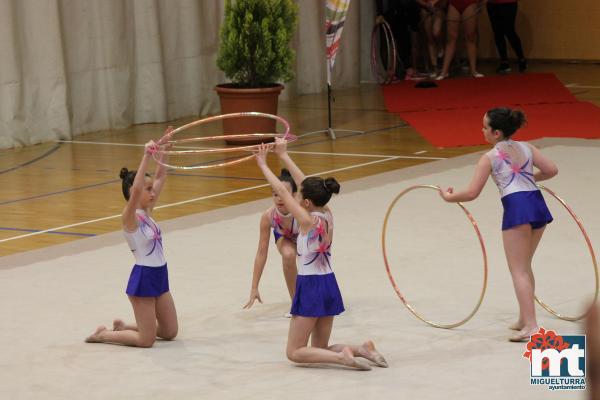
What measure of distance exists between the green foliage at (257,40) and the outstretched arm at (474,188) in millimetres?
6949

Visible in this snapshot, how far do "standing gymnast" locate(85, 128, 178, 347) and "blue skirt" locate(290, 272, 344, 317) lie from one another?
0.77m

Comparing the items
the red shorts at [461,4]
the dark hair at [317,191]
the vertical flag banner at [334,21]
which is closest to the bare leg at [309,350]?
the dark hair at [317,191]

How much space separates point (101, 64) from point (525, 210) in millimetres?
8759

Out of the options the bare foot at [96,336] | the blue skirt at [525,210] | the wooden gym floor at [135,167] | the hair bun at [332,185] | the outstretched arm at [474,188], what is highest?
the hair bun at [332,185]

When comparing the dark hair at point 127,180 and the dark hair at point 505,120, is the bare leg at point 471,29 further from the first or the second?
the dark hair at point 127,180

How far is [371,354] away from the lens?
5039 millimetres

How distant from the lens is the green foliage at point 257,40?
12.2 metres

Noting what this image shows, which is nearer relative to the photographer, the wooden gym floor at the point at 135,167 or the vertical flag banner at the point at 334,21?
Result: the wooden gym floor at the point at 135,167

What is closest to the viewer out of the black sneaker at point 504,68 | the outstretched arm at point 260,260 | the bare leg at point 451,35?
the outstretched arm at point 260,260

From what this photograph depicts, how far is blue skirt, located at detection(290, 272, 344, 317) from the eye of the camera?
4.99 m

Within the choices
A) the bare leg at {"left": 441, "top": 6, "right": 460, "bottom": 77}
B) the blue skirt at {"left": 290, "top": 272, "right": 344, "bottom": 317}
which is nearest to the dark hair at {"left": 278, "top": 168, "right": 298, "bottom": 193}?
the blue skirt at {"left": 290, "top": 272, "right": 344, "bottom": 317}

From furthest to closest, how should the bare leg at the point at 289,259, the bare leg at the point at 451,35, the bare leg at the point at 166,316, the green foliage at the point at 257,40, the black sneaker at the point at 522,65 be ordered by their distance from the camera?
the black sneaker at the point at 522,65 → the bare leg at the point at 451,35 → the green foliage at the point at 257,40 → the bare leg at the point at 289,259 → the bare leg at the point at 166,316

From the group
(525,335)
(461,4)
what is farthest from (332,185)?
(461,4)

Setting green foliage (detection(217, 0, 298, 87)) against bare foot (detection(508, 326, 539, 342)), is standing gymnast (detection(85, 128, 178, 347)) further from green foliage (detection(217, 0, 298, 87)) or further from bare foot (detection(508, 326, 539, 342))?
green foliage (detection(217, 0, 298, 87))
